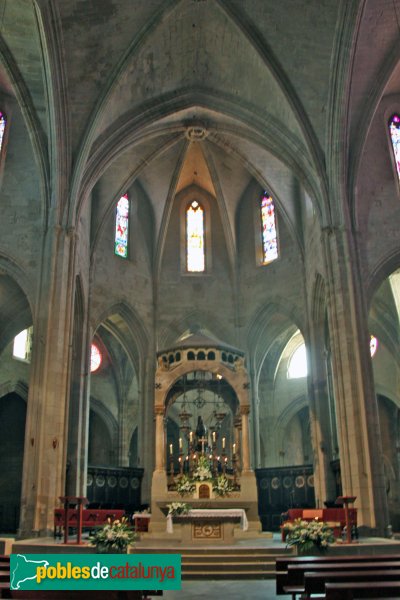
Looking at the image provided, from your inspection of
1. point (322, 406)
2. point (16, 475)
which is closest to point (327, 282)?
point (322, 406)

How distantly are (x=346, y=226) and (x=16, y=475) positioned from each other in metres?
18.4

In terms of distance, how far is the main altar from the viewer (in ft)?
50.6

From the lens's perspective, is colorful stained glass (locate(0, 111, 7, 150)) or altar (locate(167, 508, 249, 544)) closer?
altar (locate(167, 508, 249, 544))

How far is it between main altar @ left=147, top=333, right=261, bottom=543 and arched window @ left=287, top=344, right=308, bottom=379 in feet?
41.4

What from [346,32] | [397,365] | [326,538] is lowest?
[326,538]

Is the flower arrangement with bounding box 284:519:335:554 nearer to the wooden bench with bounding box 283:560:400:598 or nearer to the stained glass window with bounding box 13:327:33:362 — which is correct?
the wooden bench with bounding box 283:560:400:598

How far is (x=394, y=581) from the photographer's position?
6074mm

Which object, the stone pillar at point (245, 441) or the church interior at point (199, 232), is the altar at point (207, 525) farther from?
the stone pillar at point (245, 441)

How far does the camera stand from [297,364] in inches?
1366

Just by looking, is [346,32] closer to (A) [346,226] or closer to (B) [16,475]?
(A) [346,226]

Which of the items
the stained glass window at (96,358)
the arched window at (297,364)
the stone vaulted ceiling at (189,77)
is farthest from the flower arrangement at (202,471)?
the stained glass window at (96,358)

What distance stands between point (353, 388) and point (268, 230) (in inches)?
495

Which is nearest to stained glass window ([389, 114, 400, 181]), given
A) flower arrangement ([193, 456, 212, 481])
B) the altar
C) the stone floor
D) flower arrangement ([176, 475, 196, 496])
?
flower arrangement ([193, 456, 212, 481])

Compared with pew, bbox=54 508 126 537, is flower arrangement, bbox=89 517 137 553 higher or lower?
lower
